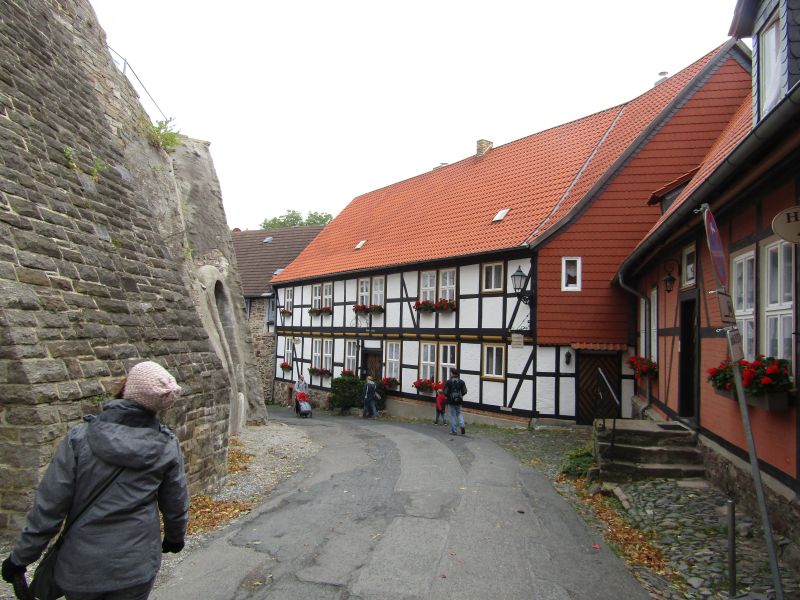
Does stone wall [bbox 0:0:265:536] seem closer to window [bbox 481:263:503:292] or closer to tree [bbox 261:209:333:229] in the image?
window [bbox 481:263:503:292]

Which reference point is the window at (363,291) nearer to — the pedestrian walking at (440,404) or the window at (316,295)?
the window at (316,295)

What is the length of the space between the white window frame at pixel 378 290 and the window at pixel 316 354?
473 cm

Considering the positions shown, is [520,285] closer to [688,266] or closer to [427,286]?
[427,286]

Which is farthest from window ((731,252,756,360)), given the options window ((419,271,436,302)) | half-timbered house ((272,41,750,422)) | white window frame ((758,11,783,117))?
window ((419,271,436,302))

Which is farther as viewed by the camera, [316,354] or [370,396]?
[316,354]

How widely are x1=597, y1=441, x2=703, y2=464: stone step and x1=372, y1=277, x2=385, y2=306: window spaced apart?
1380 cm

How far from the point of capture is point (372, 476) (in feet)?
29.9

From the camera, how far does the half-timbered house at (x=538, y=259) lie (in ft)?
50.3

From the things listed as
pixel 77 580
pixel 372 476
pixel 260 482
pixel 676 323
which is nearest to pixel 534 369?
pixel 676 323

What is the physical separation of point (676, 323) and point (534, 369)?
5.64 meters

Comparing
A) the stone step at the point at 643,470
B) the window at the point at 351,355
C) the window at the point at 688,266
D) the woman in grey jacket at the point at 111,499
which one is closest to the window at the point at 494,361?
the window at the point at 688,266

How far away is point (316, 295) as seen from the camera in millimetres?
26375

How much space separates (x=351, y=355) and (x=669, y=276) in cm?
1482

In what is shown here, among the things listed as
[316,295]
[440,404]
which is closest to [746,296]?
[440,404]
